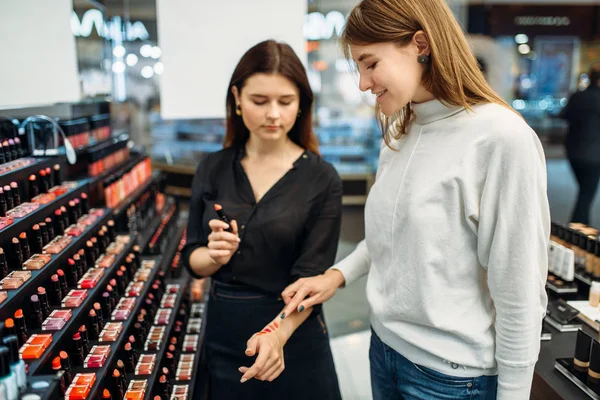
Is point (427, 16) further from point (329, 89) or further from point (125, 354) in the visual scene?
point (329, 89)

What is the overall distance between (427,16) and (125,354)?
1.25 meters

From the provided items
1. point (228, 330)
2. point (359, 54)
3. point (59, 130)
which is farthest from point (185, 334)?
point (359, 54)

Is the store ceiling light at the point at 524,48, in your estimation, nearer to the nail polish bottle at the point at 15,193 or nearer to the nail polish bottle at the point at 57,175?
the nail polish bottle at the point at 57,175

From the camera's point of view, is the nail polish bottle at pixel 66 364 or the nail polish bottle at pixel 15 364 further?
the nail polish bottle at pixel 66 364

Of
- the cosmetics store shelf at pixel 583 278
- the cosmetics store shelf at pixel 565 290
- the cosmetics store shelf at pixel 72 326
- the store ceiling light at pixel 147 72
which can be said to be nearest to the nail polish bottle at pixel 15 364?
the cosmetics store shelf at pixel 72 326

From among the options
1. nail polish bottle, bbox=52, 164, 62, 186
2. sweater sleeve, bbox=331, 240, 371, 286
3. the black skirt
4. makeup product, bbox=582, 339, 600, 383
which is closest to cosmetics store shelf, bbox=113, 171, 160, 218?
nail polish bottle, bbox=52, 164, 62, 186

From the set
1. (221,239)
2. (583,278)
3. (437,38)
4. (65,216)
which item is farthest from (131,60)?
(437,38)

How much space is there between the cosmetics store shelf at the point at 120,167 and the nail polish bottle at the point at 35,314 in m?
0.91

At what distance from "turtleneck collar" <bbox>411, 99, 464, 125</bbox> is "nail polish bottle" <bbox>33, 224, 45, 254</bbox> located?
3.49 ft

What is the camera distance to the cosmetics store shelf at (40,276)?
1.17 meters

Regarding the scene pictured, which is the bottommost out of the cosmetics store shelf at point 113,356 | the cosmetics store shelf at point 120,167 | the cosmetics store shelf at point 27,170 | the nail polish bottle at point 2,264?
the cosmetics store shelf at point 113,356

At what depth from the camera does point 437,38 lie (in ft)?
3.32

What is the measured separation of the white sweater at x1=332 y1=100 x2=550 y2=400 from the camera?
37.7 inches

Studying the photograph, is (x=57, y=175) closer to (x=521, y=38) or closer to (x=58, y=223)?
(x=58, y=223)
